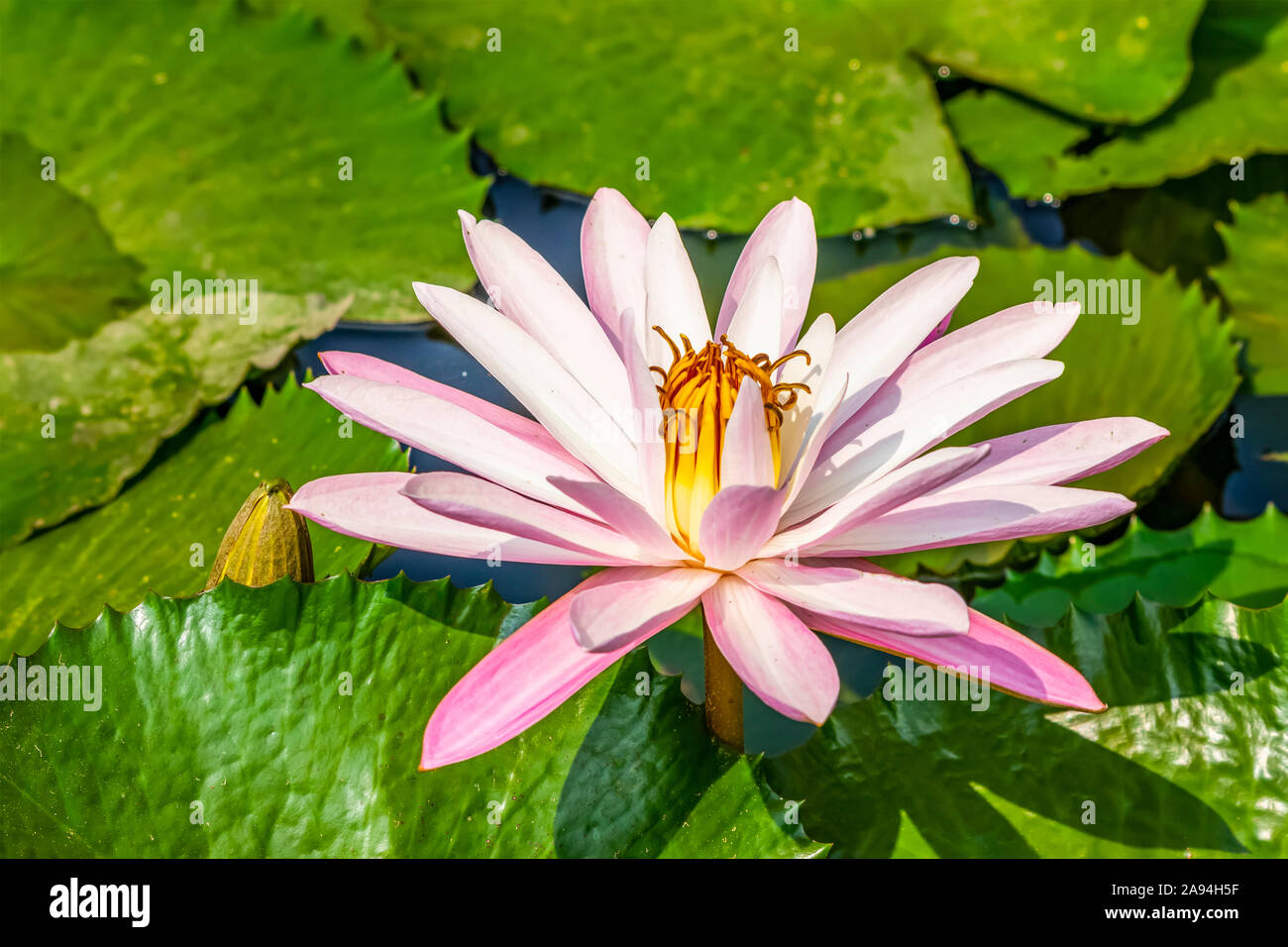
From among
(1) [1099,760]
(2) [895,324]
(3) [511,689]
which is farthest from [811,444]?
(1) [1099,760]

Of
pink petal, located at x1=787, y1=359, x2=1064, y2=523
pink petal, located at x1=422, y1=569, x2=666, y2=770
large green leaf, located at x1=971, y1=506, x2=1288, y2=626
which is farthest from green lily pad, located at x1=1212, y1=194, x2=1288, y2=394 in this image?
pink petal, located at x1=422, y1=569, x2=666, y2=770

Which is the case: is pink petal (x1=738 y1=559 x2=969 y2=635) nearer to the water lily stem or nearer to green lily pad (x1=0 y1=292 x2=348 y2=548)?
the water lily stem

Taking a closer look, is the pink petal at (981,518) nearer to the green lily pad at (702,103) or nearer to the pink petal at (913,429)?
the pink petal at (913,429)

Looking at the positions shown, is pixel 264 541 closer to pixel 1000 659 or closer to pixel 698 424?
pixel 698 424

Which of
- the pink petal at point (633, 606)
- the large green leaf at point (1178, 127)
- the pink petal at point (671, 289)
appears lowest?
the pink petal at point (633, 606)

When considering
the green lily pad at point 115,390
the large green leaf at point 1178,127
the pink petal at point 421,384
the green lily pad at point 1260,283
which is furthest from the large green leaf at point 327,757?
the large green leaf at point 1178,127

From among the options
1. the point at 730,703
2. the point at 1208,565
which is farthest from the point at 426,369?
the point at 1208,565
